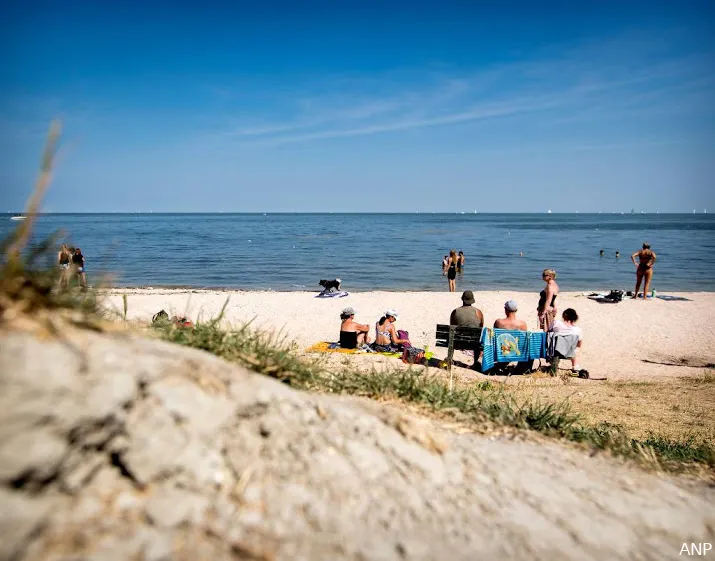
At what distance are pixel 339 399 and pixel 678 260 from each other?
3819cm

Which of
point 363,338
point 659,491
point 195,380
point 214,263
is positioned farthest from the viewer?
point 214,263

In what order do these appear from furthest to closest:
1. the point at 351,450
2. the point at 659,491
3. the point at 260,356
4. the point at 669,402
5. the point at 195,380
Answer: the point at 669,402
the point at 260,356
the point at 659,491
the point at 351,450
the point at 195,380

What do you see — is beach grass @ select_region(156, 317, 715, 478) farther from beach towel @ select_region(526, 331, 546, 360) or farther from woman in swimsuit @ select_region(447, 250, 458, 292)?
woman in swimsuit @ select_region(447, 250, 458, 292)

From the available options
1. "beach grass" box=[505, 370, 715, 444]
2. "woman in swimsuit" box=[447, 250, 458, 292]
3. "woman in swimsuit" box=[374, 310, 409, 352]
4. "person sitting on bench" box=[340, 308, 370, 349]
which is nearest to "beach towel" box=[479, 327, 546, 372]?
"beach grass" box=[505, 370, 715, 444]

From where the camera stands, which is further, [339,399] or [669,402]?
[669,402]

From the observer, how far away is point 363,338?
984 cm

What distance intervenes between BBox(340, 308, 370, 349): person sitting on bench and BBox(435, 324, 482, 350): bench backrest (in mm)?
1681

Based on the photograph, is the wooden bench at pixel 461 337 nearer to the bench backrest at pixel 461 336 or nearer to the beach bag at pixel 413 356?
the bench backrest at pixel 461 336

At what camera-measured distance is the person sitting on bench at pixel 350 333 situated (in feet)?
30.6

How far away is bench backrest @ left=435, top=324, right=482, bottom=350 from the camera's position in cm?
863

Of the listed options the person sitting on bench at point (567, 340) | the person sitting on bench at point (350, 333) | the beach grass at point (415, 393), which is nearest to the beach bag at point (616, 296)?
the person sitting on bench at point (567, 340)

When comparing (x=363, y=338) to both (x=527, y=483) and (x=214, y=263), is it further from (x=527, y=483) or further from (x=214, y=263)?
(x=214, y=263)

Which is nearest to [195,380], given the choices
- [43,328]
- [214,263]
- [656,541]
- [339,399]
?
[43,328]

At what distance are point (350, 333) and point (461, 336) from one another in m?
2.14
